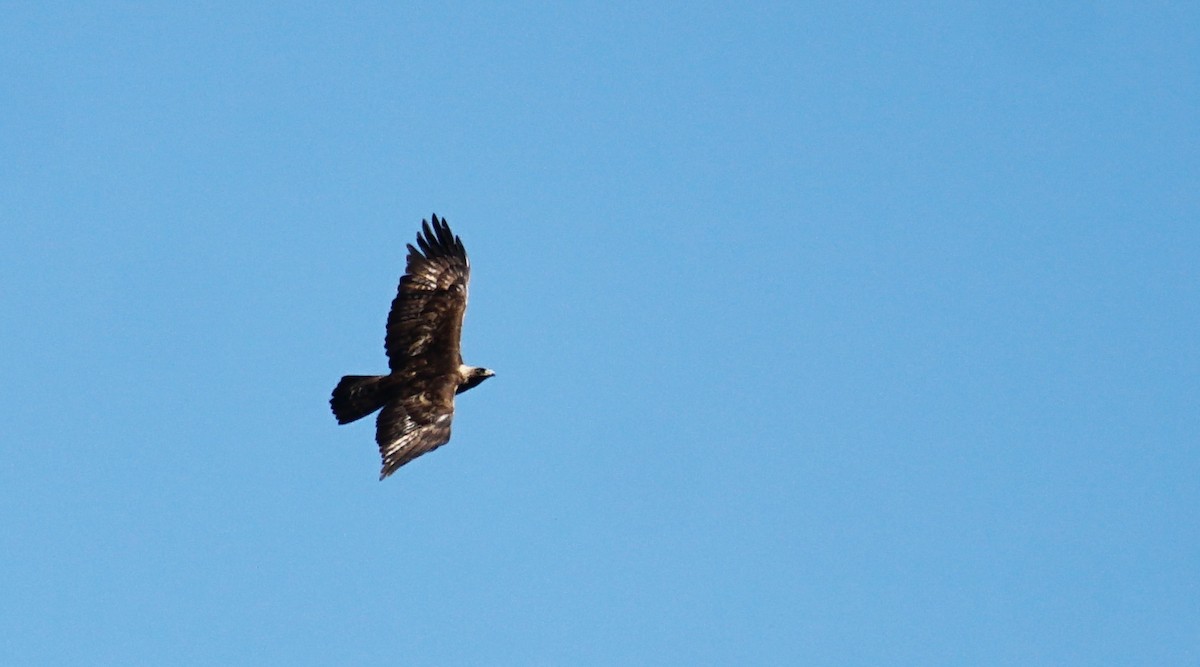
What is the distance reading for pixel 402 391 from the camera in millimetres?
22000

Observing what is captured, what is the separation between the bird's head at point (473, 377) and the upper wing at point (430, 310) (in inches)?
11.2

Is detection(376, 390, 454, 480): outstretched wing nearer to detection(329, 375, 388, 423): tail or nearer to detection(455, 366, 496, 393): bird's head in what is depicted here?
detection(329, 375, 388, 423): tail

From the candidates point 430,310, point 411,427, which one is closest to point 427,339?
point 430,310

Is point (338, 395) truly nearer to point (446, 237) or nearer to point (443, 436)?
point (443, 436)

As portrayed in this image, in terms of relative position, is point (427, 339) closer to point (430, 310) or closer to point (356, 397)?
point (430, 310)

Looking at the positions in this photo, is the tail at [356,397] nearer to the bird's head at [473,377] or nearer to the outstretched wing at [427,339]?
the outstretched wing at [427,339]

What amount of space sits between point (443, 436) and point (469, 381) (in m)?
1.64

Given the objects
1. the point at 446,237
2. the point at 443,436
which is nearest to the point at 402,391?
the point at 443,436

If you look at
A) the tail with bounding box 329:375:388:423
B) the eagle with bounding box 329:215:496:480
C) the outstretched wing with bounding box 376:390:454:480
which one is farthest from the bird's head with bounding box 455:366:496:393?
the tail with bounding box 329:375:388:423

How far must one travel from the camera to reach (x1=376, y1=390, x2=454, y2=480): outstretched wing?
2133cm

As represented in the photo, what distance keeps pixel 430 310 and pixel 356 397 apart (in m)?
1.96

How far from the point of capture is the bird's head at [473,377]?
2302 cm

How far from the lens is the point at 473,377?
23.2 meters

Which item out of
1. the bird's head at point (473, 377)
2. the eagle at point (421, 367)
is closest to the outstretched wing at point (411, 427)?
the eagle at point (421, 367)
